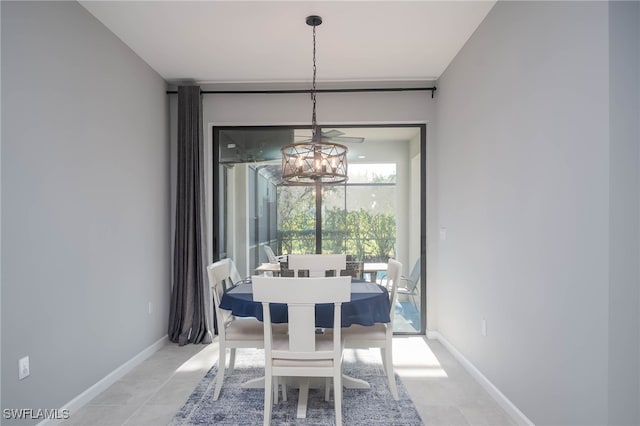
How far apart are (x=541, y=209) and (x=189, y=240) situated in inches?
124

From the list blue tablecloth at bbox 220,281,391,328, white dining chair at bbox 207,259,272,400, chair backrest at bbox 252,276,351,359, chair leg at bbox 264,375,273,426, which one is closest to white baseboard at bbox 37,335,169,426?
white dining chair at bbox 207,259,272,400

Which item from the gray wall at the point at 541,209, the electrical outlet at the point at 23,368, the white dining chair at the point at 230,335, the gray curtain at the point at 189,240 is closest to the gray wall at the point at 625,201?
the gray wall at the point at 541,209

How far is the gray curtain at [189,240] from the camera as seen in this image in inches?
154

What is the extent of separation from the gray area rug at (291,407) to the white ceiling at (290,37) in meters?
2.72

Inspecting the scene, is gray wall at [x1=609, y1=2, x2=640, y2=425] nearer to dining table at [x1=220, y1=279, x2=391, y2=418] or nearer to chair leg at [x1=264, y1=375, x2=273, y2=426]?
dining table at [x1=220, y1=279, x2=391, y2=418]

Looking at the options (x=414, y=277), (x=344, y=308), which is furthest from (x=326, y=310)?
(x=414, y=277)

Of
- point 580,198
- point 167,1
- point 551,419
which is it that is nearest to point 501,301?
point 551,419

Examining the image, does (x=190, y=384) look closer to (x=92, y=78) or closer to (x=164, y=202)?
(x=164, y=202)

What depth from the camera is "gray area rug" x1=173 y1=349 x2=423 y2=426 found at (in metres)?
2.38

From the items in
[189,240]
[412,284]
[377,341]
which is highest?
Answer: [189,240]

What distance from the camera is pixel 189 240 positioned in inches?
155

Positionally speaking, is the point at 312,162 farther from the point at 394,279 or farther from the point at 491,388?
the point at 491,388

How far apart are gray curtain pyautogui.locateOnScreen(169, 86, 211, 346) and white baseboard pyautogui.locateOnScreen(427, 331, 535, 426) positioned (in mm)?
2398

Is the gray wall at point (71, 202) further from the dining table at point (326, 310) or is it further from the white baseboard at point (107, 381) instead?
the dining table at point (326, 310)
